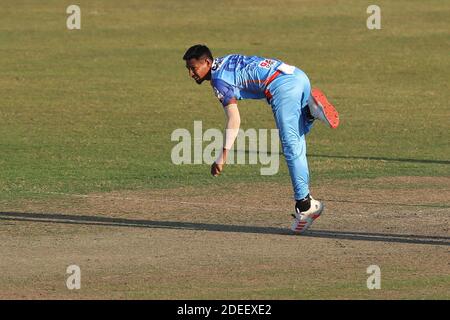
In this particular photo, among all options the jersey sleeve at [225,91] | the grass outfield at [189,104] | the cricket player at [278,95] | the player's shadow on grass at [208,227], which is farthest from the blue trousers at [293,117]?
the grass outfield at [189,104]

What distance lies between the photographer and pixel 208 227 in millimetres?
14266

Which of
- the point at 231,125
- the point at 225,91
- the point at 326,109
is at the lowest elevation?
the point at 231,125

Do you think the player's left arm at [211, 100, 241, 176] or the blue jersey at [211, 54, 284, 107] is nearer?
the player's left arm at [211, 100, 241, 176]

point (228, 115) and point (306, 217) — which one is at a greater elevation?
point (228, 115)

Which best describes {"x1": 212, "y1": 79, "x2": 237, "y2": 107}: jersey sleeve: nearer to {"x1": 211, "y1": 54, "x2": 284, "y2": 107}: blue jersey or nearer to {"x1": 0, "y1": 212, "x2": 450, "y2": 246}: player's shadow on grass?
{"x1": 211, "y1": 54, "x2": 284, "y2": 107}: blue jersey

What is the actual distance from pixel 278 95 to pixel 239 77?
457 millimetres

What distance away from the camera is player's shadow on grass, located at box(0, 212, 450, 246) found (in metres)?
13.6

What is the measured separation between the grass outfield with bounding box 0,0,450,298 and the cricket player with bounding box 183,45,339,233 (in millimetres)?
817

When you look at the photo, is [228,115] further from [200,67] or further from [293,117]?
[293,117]

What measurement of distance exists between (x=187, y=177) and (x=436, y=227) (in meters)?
4.69

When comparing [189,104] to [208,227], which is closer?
[208,227]

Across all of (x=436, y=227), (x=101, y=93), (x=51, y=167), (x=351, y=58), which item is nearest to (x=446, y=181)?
(x=436, y=227)

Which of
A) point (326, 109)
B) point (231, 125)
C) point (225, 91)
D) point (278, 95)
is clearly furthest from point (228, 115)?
point (326, 109)

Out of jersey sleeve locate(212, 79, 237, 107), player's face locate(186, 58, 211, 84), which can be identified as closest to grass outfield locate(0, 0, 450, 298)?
jersey sleeve locate(212, 79, 237, 107)
